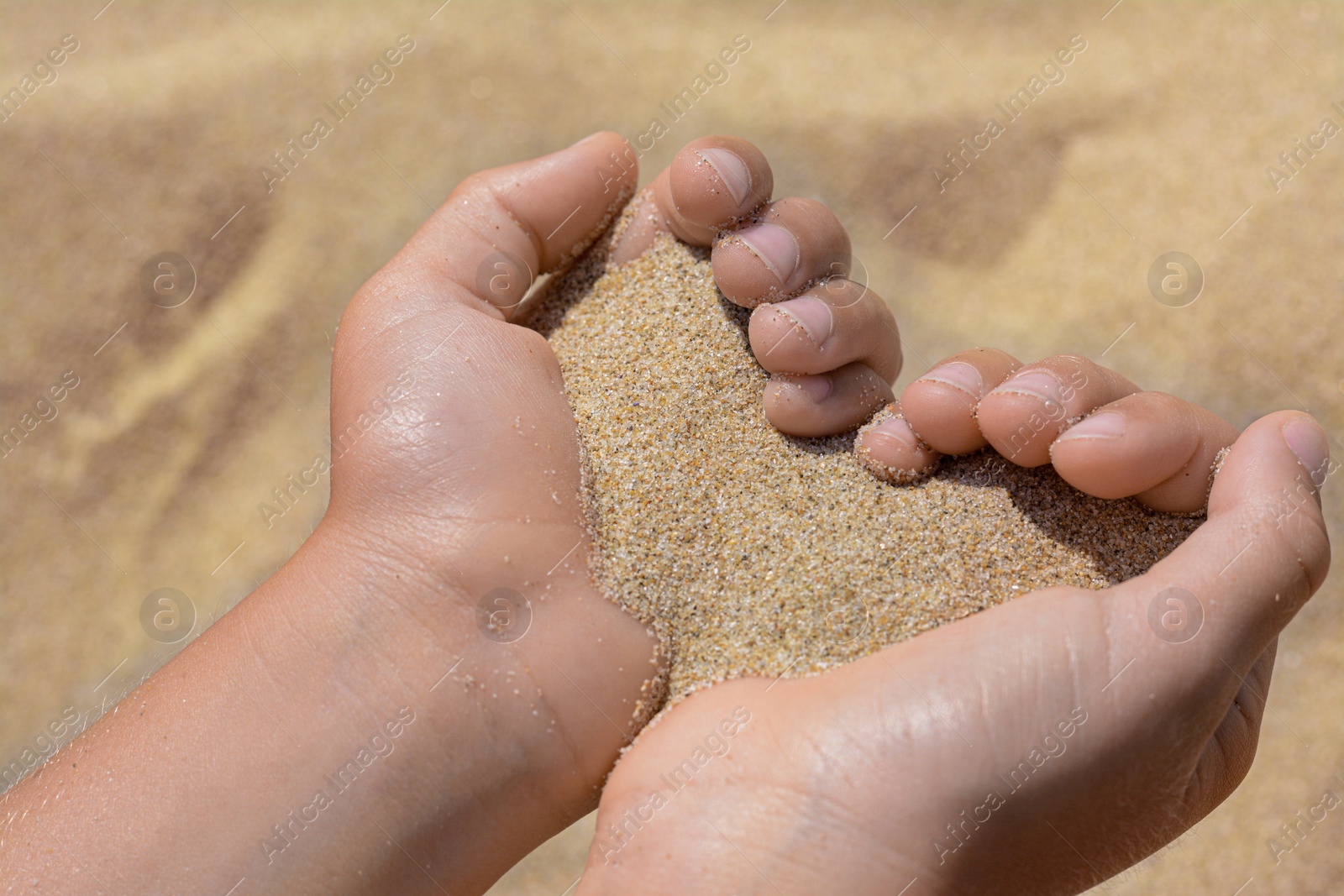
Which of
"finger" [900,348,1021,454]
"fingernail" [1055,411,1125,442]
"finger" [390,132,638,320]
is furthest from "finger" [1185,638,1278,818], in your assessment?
"finger" [390,132,638,320]

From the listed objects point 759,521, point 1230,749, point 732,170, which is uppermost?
point 732,170

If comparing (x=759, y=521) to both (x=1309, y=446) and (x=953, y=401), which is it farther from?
(x=1309, y=446)

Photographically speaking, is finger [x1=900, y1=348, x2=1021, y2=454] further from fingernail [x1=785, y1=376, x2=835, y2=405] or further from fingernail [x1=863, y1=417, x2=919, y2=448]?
fingernail [x1=785, y1=376, x2=835, y2=405]

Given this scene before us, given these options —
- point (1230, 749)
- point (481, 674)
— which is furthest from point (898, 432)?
point (481, 674)

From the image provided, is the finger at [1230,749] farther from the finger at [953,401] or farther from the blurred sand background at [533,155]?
the blurred sand background at [533,155]

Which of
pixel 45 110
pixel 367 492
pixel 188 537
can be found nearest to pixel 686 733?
pixel 367 492

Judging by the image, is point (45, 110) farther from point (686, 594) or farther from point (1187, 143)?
point (1187, 143)

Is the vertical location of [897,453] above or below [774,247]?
below
